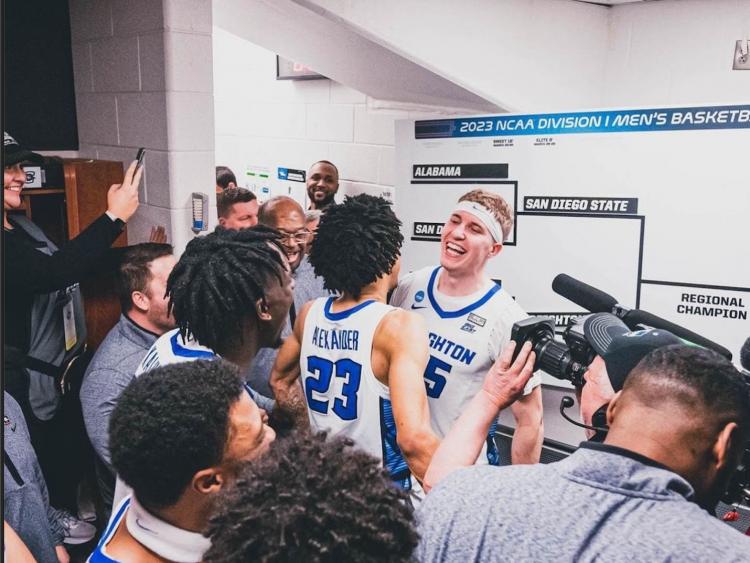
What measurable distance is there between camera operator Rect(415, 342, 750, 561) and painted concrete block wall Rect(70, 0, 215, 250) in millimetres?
2186

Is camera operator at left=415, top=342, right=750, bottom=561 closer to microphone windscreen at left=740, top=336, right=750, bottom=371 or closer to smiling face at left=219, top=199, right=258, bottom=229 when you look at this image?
microphone windscreen at left=740, top=336, right=750, bottom=371

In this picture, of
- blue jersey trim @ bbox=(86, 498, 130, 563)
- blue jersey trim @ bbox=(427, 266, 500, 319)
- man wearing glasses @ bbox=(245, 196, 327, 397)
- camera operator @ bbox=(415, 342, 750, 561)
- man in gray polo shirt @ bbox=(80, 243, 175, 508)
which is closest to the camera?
camera operator @ bbox=(415, 342, 750, 561)

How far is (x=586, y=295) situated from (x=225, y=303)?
1171 millimetres

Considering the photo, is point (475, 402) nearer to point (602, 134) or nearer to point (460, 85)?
point (602, 134)

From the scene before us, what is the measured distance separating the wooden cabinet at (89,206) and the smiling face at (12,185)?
1.18ft

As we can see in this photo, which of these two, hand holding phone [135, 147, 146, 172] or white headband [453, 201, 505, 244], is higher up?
hand holding phone [135, 147, 146, 172]

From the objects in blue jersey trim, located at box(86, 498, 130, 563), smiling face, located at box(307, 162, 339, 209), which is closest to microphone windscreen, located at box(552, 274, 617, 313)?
blue jersey trim, located at box(86, 498, 130, 563)

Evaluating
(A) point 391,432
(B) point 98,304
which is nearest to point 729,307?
(A) point 391,432

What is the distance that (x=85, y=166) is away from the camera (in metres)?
2.89

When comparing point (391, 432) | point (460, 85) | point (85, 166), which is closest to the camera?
point (391, 432)

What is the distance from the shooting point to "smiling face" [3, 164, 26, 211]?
237cm

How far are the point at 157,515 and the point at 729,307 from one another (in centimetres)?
224

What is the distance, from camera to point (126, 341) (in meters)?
1.95

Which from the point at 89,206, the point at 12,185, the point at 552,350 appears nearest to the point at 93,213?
the point at 89,206
